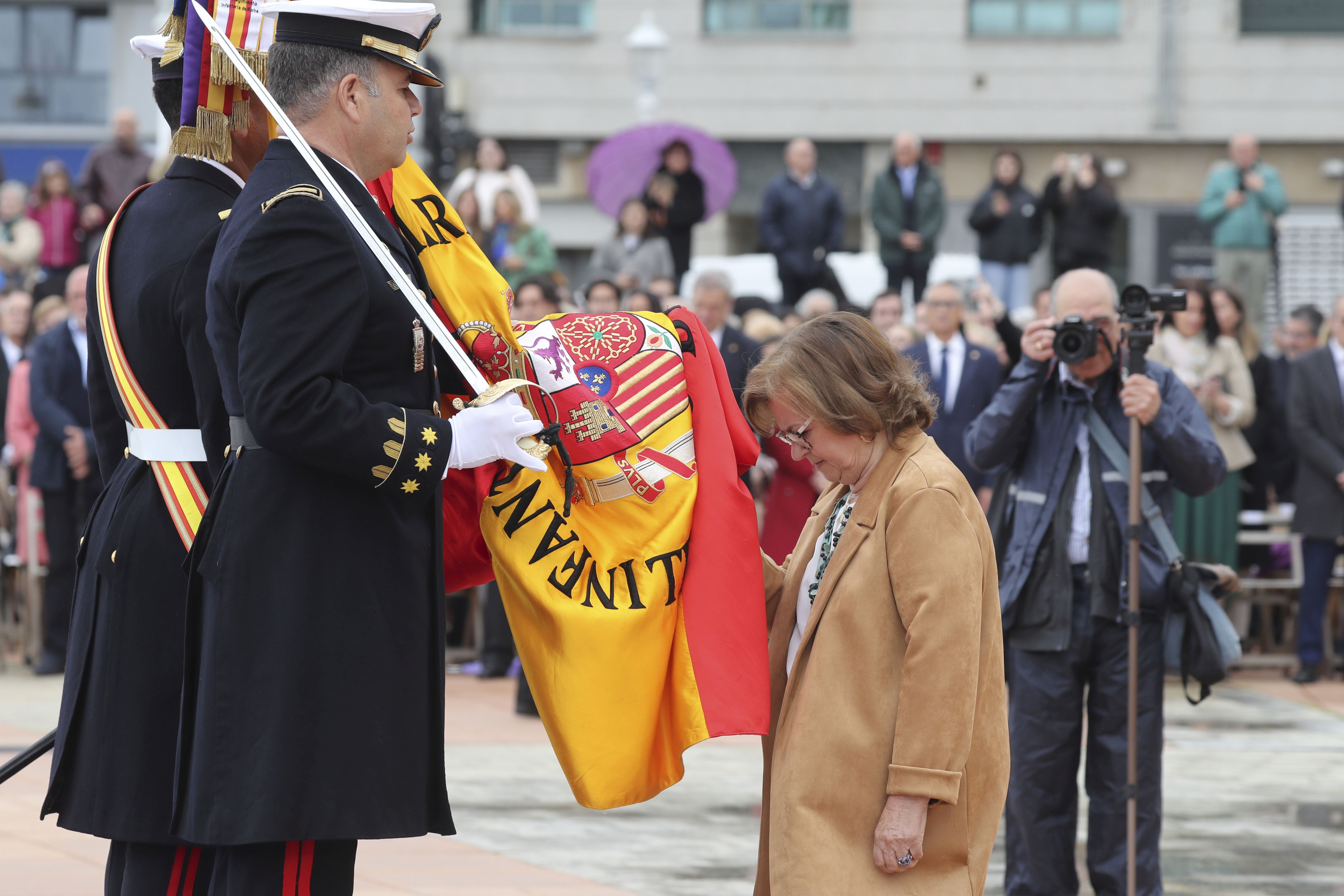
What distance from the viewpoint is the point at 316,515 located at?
317 centimetres

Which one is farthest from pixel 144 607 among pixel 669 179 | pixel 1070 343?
pixel 669 179

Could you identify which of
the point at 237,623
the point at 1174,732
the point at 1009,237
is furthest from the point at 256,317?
the point at 1009,237

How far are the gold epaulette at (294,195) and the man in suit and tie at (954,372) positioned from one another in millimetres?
6927

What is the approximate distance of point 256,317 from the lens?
306 centimetres

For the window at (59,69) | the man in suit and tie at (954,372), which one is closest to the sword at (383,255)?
the man in suit and tie at (954,372)

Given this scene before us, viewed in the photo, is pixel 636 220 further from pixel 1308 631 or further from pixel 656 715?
pixel 656 715

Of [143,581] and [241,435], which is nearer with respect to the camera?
[241,435]

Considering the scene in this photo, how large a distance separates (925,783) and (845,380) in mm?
806

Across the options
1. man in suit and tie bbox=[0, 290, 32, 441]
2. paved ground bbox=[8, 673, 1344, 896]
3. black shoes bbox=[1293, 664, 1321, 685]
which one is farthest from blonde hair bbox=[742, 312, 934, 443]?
man in suit and tie bbox=[0, 290, 32, 441]

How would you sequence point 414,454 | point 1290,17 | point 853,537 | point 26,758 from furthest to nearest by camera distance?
1. point 1290,17
2. point 26,758
3. point 853,537
4. point 414,454

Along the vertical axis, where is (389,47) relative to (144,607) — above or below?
above

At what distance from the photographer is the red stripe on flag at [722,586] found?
3516 mm

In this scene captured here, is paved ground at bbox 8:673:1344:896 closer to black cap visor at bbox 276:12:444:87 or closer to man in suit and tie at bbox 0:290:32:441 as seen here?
man in suit and tie at bbox 0:290:32:441

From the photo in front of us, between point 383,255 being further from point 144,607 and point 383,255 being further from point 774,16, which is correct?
point 774,16
